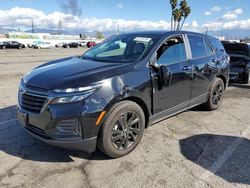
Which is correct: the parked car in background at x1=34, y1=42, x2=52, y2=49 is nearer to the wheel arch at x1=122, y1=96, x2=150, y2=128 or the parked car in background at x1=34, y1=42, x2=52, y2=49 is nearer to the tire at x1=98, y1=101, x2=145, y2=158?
the wheel arch at x1=122, y1=96, x2=150, y2=128

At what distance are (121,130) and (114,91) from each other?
60cm

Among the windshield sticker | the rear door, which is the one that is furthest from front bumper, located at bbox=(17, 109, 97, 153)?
the rear door

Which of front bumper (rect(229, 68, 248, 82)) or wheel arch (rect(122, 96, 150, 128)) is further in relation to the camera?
front bumper (rect(229, 68, 248, 82))

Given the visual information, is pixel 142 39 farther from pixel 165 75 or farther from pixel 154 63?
pixel 165 75

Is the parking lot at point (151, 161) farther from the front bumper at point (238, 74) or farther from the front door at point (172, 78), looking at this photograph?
the front bumper at point (238, 74)

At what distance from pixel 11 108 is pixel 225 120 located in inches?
183

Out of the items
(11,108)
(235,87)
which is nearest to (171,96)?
(11,108)

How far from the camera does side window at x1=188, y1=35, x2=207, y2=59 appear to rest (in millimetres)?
5098

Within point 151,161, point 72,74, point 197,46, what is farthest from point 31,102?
point 197,46

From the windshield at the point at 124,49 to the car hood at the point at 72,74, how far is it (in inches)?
13.4

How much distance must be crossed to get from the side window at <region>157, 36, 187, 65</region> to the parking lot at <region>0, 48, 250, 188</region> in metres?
1.27

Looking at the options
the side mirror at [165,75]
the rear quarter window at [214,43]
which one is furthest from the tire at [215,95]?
the side mirror at [165,75]

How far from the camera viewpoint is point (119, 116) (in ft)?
11.7

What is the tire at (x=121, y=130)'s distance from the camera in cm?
349
